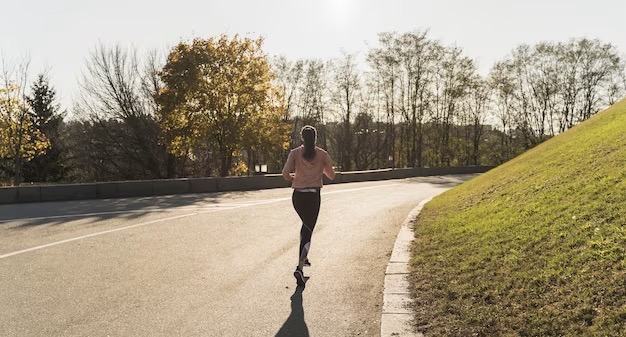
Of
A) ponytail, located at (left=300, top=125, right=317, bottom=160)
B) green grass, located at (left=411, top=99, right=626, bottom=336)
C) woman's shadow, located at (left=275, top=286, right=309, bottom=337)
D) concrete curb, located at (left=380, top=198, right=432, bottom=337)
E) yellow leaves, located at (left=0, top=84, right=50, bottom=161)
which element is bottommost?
woman's shadow, located at (left=275, top=286, right=309, bottom=337)

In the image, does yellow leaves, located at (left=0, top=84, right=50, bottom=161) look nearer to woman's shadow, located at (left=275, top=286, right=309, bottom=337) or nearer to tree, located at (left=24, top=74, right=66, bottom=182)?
tree, located at (left=24, top=74, right=66, bottom=182)

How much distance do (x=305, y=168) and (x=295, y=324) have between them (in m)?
2.19

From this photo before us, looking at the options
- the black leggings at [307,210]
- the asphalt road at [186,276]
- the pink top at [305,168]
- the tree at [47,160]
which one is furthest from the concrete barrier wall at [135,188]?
the tree at [47,160]

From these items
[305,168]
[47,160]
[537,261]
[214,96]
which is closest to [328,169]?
[305,168]

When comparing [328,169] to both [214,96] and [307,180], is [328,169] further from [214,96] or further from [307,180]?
[214,96]

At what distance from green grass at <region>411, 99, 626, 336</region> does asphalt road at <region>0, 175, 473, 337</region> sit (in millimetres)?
659

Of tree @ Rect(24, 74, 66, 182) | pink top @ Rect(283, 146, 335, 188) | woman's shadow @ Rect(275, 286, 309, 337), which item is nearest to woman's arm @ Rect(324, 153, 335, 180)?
pink top @ Rect(283, 146, 335, 188)

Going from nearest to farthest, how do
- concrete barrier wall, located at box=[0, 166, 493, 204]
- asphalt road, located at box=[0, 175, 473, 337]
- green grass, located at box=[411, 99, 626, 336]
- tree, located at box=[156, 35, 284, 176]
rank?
green grass, located at box=[411, 99, 626, 336] → asphalt road, located at box=[0, 175, 473, 337] → concrete barrier wall, located at box=[0, 166, 493, 204] → tree, located at box=[156, 35, 284, 176]

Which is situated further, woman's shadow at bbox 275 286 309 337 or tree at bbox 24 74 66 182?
tree at bbox 24 74 66 182

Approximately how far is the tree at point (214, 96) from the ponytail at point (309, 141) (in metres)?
27.2

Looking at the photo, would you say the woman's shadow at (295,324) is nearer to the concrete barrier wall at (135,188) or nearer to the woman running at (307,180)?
the woman running at (307,180)

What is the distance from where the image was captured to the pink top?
590 centimetres

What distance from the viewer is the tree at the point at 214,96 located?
31984mm

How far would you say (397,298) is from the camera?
476cm
